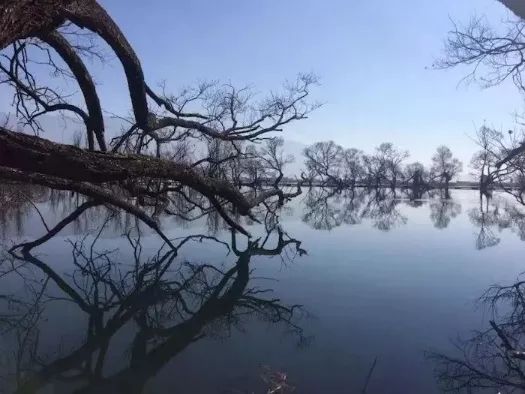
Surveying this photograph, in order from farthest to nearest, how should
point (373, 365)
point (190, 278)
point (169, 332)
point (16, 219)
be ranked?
point (16, 219) → point (190, 278) → point (169, 332) → point (373, 365)

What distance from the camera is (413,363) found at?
478cm

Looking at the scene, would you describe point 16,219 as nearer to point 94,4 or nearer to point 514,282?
point 94,4

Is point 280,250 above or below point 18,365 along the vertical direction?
above

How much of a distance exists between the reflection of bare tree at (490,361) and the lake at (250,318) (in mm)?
20

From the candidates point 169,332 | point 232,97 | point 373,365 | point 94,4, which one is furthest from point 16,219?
point 373,365

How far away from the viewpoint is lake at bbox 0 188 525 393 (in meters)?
4.36

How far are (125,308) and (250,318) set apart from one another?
1.67 meters

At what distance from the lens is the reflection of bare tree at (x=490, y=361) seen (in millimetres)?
4348

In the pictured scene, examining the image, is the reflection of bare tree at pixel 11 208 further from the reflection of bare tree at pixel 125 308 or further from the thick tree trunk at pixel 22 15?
the thick tree trunk at pixel 22 15

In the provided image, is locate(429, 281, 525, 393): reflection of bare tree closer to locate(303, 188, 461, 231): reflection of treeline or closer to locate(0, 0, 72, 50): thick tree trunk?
locate(0, 0, 72, 50): thick tree trunk

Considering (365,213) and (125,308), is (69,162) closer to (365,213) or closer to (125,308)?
(125,308)

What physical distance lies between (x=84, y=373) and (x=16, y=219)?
13467mm

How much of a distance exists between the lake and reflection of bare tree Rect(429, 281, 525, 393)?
0.02m

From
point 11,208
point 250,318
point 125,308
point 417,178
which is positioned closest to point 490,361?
point 250,318
